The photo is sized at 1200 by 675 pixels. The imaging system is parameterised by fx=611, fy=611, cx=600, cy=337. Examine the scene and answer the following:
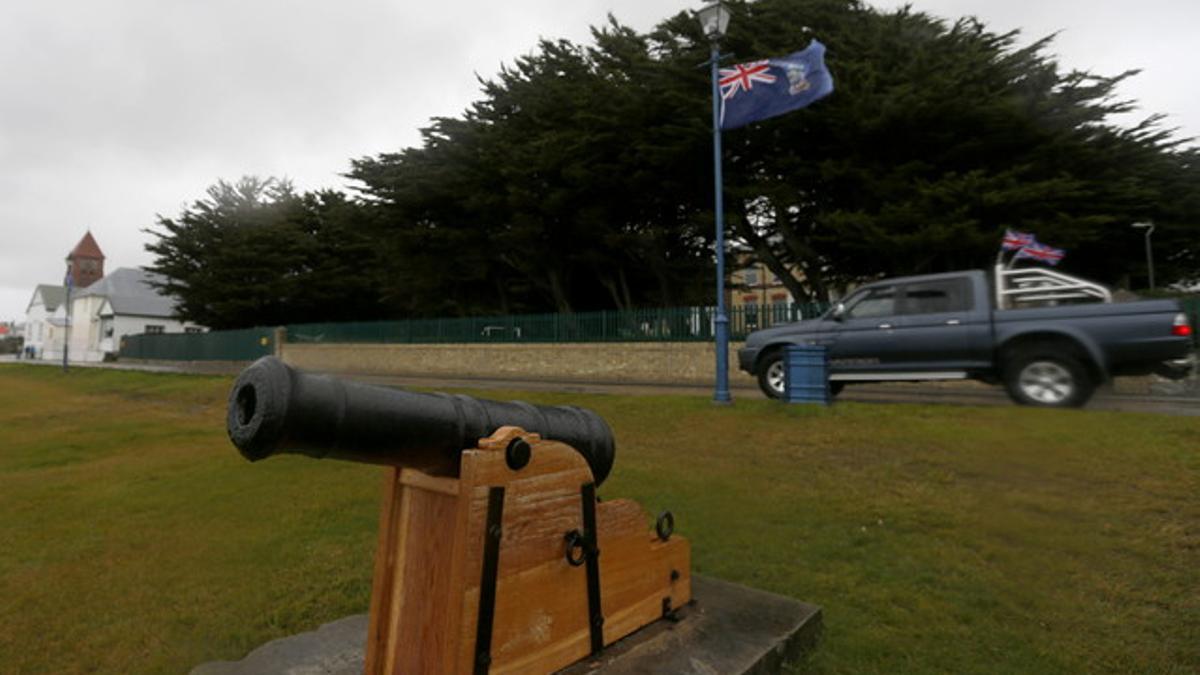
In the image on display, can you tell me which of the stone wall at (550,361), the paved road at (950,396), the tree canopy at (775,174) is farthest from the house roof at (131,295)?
the paved road at (950,396)

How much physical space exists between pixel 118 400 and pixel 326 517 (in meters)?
18.0

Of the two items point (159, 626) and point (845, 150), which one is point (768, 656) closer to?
point (159, 626)

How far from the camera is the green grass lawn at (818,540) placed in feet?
9.50

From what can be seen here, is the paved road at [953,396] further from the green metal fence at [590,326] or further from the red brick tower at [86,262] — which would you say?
the red brick tower at [86,262]

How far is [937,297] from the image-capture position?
8.89 meters

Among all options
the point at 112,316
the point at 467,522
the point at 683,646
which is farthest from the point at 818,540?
the point at 112,316

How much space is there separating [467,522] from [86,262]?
92.6 m

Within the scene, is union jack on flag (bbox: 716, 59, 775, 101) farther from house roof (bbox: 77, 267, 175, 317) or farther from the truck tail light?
house roof (bbox: 77, 267, 175, 317)

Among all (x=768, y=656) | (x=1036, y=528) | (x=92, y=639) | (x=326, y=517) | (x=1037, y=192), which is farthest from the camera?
(x=1037, y=192)

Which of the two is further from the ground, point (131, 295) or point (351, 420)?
point (131, 295)

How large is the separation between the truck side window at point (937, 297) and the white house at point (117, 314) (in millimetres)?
57232

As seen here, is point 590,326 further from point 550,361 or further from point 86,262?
point 86,262

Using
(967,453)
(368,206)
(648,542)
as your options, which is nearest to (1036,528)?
(967,453)

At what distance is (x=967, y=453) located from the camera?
5793 millimetres
